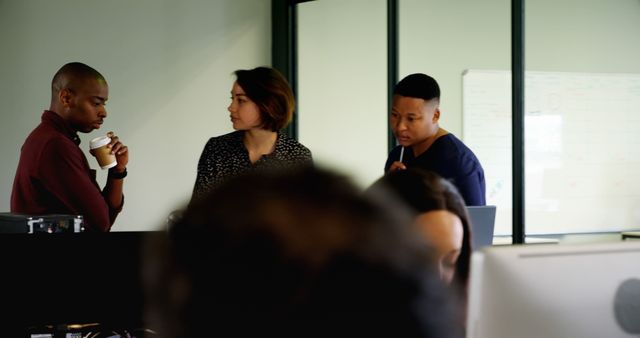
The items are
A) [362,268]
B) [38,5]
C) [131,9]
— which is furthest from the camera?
[131,9]

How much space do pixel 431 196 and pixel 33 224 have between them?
3.94 ft

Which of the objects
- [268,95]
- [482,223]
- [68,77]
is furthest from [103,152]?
[482,223]

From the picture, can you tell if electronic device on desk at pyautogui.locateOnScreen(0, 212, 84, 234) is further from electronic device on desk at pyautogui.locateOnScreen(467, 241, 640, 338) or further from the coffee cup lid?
electronic device on desk at pyautogui.locateOnScreen(467, 241, 640, 338)

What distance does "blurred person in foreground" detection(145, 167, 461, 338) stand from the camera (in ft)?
1.97

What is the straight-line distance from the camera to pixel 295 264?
597mm

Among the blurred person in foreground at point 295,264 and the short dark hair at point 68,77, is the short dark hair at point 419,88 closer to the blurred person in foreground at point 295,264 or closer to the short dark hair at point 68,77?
the short dark hair at point 68,77

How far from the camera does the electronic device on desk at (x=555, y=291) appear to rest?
39.8 inches

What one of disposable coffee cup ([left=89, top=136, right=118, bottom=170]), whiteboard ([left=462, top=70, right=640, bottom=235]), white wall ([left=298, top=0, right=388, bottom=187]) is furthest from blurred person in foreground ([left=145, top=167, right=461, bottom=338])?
white wall ([left=298, top=0, right=388, bottom=187])

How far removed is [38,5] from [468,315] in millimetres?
4606

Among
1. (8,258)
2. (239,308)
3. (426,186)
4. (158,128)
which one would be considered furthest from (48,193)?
(158,128)

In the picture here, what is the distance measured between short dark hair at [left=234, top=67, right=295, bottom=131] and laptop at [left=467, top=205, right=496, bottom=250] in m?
1.33

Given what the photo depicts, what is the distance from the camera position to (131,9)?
17.6 ft

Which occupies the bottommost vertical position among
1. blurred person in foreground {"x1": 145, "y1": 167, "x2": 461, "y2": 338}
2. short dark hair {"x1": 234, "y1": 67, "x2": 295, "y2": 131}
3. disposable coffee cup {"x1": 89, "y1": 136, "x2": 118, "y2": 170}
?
blurred person in foreground {"x1": 145, "y1": 167, "x2": 461, "y2": 338}

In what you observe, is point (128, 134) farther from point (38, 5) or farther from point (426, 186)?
point (426, 186)
